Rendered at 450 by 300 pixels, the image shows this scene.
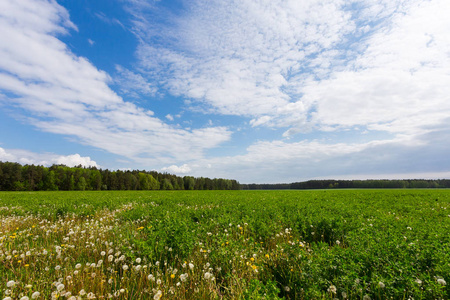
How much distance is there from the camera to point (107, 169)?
356 ft

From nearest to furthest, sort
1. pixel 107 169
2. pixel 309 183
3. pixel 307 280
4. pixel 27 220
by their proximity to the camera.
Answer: pixel 307 280 → pixel 27 220 → pixel 107 169 → pixel 309 183

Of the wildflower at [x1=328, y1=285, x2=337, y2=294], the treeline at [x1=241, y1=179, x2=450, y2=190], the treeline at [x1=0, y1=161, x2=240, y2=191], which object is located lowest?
the treeline at [x1=241, y1=179, x2=450, y2=190]

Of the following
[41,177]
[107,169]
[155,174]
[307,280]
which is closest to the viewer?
[307,280]

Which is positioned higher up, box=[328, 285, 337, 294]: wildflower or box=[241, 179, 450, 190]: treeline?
box=[328, 285, 337, 294]: wildflower

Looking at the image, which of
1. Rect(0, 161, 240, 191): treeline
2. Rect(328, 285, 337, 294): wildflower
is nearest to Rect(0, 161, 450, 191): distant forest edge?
Rect(0, 161, 240, 191): treeline

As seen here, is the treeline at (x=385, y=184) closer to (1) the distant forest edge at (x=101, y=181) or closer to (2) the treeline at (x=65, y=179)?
(1) the distant forest edge at (x=101, y=181)

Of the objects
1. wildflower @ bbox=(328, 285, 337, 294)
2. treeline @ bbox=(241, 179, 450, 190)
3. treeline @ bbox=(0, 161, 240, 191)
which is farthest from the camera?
treeline @ bbox=(241, 179, 450, 190)

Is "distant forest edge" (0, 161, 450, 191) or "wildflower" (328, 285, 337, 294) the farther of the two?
"distant forest edge" (0, 161, 450, 191)

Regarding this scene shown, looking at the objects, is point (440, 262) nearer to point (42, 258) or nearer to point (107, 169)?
point (42, 258)

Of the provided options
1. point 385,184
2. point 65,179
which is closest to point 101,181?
point 65,179

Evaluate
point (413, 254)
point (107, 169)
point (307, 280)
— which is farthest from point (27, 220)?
point (107, 169)

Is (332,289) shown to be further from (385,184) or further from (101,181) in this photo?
(385,184)

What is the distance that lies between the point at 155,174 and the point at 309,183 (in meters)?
113

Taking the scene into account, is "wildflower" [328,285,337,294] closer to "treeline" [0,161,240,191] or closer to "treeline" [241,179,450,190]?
"treeline" [0,161,240,191]
